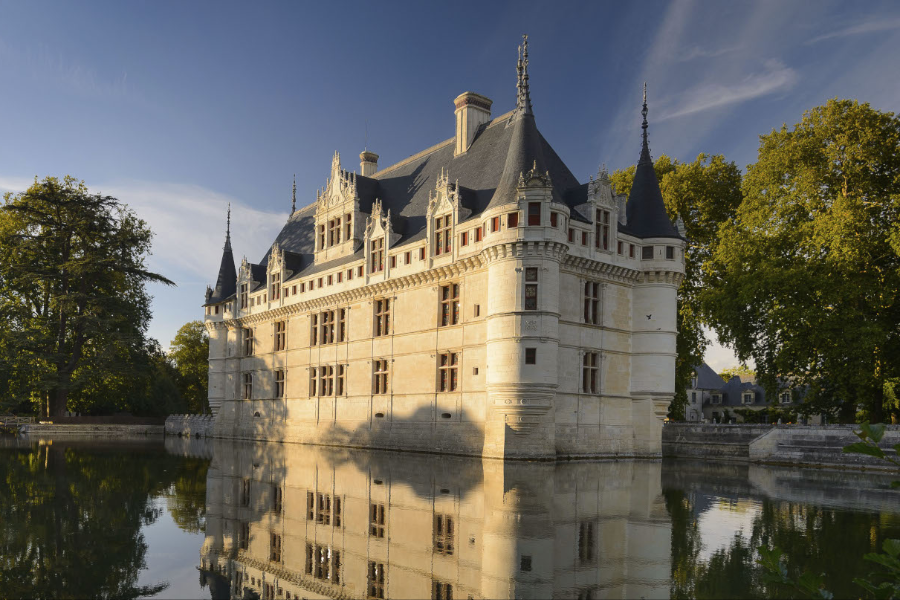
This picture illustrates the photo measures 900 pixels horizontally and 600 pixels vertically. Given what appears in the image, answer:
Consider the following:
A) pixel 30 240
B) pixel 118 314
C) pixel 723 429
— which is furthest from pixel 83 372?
pixel 723 429

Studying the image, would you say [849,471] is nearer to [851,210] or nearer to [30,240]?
[851,210]

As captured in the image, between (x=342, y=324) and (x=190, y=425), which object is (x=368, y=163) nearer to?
(x=342, y=324)

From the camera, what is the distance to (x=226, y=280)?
45.4 meters

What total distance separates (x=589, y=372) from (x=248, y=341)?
74.6 feet

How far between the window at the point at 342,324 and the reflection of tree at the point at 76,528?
1451cm

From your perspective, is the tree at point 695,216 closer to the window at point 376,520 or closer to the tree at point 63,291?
the window at point 376,520

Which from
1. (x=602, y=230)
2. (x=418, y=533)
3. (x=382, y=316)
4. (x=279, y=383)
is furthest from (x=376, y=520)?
(x=279, y=383)

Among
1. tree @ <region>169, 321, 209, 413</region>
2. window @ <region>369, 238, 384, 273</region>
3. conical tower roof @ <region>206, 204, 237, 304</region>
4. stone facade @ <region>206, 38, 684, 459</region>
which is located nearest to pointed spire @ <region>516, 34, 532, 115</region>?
stone facade @ <region>206, 38, 684, 459</region>

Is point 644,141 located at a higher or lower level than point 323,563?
higher

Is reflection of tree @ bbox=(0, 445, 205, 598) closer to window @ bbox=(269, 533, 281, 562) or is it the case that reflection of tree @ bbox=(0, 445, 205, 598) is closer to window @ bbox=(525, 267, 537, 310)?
window @ bbox=(269, 533, 281, 562)

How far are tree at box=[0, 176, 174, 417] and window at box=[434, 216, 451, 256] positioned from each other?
77.2ft

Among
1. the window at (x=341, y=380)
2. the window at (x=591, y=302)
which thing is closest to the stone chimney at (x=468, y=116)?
the window at (x=591, y=302)

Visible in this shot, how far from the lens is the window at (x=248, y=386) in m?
41.6

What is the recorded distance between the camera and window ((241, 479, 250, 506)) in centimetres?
1323
